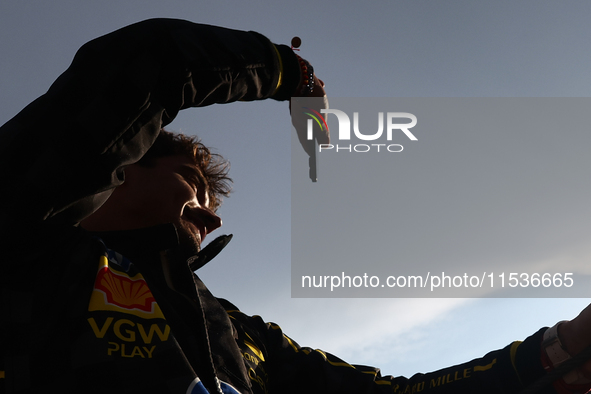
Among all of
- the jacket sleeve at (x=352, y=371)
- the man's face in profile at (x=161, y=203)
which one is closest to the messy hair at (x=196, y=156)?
the man's face in profile at (x=161, y=203)

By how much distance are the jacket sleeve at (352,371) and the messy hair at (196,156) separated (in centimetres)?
91

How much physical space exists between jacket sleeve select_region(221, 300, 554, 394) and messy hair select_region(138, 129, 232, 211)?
91cm

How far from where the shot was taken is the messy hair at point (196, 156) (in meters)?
2.70

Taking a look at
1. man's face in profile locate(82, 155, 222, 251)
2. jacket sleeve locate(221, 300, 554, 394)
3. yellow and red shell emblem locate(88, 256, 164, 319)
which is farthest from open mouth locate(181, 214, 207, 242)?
yellow and red shell emblem locate(88, 256, 164, 319)

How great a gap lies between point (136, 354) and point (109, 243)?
19.0 inches

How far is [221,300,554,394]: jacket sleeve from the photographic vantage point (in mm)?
2111

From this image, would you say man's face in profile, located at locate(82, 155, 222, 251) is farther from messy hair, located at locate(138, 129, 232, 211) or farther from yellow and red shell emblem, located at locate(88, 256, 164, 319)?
yellow and red shell emblem, located at locate(88, 256, 164, 319)

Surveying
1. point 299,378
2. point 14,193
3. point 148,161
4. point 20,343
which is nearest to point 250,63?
point 14,193

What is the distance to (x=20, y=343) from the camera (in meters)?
1.14

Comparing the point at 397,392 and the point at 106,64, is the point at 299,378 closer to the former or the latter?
the point at 397,392

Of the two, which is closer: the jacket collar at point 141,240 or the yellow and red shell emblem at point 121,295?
the yellow and red shell emblem at point 121,295

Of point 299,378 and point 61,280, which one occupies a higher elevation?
point 61,280

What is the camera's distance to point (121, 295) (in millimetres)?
1373

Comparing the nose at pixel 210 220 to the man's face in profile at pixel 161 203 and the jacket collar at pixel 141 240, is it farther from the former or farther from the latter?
the jacket collar at pixel 141 240
